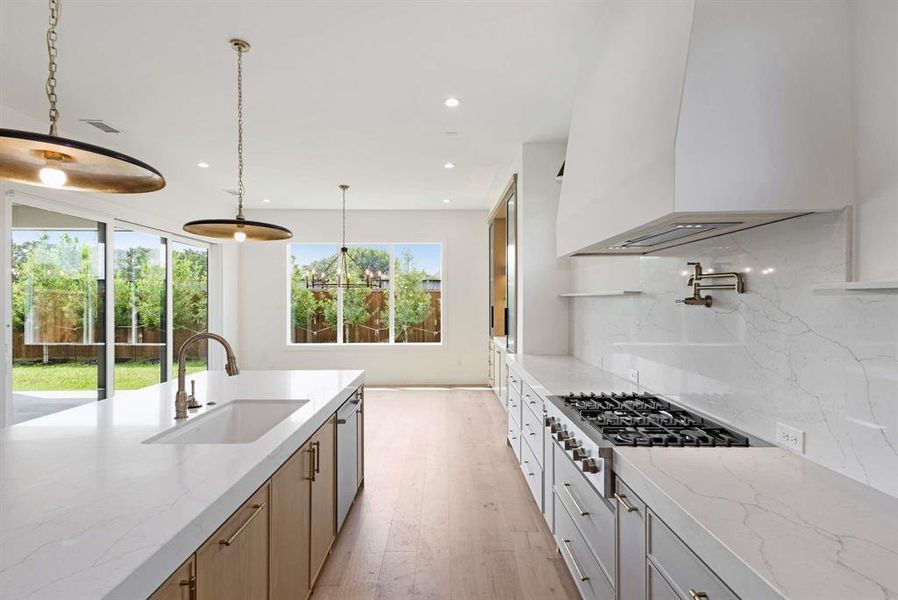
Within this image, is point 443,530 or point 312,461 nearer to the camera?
point 312,461

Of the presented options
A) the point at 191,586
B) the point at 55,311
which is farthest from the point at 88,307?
the point at 191,586

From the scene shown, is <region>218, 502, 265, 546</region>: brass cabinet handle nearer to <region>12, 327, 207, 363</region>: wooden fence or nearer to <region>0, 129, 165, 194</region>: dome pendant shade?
<region>0, 129, 165, 194</region>: dome pendant shade

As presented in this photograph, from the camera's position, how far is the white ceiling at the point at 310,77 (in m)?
2.42

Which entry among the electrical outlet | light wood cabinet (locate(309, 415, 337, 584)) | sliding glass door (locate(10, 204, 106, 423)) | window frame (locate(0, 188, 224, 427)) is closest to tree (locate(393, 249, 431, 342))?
window frame (locate(0, 188, 224, 427))

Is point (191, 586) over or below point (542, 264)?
below

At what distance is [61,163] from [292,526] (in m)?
1.47

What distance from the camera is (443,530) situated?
2898 mm

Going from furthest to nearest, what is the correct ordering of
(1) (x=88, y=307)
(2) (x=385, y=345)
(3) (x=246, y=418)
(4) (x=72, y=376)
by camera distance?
(2) (x=385, y=345)
(1) (x=88, y=307)
(4) (x=72, y=376)
(3) (x=246, y=418)

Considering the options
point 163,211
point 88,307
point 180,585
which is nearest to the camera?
point 180,585

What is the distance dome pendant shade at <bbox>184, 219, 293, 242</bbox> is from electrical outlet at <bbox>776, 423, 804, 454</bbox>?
2480 mm

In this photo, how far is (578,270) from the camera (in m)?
4.12

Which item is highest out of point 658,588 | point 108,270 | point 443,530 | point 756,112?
point 756,112

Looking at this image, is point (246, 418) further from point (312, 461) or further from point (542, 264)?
point (542, 264)

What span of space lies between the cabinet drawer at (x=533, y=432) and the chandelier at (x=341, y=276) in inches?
178
